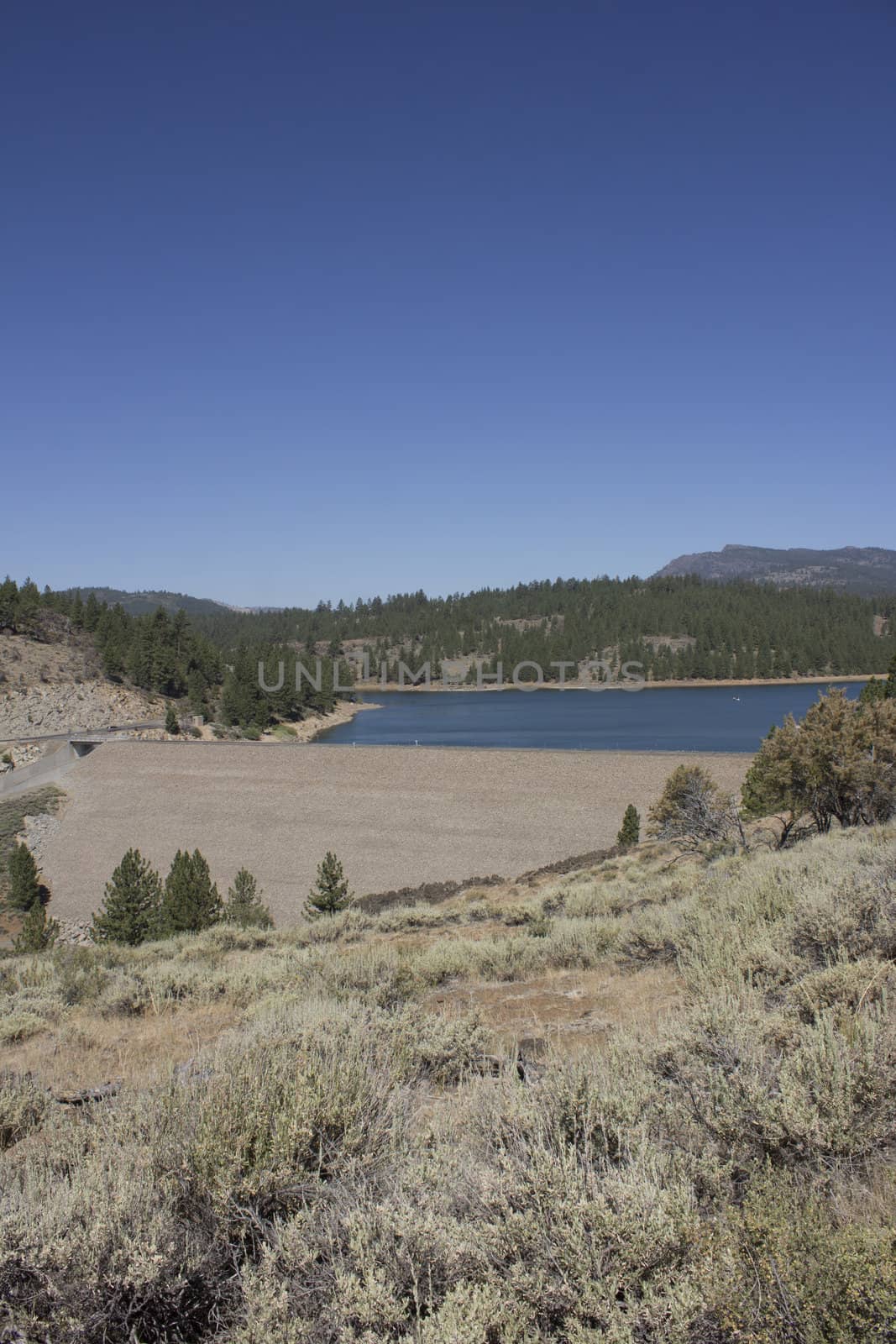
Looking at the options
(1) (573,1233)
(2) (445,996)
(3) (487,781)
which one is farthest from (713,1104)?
(3) (487,781)

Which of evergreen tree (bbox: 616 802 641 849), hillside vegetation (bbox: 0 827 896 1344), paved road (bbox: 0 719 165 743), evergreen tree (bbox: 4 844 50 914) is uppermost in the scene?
hillside vegetation (bbox: 0 827 896 1344)

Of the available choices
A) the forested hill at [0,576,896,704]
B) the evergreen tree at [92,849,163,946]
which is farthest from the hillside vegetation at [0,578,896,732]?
the evergreen tree at [92,849,163,946]

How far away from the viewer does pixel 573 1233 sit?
83.6 inches

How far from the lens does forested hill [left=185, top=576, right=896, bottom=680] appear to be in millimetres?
96938

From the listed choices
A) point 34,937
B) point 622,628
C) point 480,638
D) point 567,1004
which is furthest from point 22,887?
point 622,628

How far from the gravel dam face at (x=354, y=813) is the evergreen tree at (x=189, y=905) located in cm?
511

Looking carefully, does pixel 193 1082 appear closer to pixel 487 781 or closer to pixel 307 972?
pixel 307 972

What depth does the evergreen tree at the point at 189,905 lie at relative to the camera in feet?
53.2

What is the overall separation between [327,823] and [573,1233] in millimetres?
26128

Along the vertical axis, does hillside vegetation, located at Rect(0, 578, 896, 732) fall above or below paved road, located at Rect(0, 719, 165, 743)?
above

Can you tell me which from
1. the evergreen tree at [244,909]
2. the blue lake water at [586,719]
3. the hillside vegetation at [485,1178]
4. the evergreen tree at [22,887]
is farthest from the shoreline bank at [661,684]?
the hillside vegetation at [485,1178]

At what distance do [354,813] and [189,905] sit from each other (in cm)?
1167

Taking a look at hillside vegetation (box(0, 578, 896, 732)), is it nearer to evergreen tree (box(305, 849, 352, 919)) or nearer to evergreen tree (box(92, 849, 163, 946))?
evergreen tree (box(92, 849, 163, 946))

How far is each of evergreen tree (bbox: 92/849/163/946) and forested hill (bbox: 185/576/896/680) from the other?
85.6 meters
